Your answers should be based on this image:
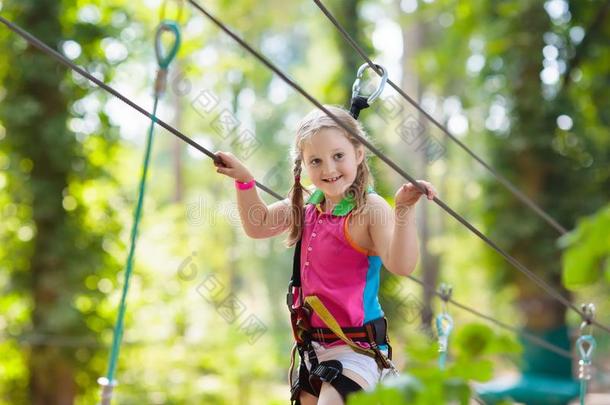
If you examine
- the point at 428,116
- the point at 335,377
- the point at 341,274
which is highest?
the point at 428,116

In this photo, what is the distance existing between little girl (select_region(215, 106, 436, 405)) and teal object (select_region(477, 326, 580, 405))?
3686 mm

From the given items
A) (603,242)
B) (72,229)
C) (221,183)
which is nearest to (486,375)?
(603,242)

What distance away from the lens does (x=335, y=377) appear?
156cm

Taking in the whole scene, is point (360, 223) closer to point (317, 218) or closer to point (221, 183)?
point (317, 218)

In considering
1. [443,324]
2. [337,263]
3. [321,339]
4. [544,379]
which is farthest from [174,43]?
[544,379]

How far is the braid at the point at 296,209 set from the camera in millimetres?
1759

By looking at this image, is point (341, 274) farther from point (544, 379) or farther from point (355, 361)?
point (544, 379)

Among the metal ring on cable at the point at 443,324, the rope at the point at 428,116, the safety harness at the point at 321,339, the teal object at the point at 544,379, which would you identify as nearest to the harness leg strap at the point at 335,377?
the safety harness at the point at 321,339

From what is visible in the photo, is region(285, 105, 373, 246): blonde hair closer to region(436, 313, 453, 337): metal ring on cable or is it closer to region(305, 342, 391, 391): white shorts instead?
region(305, 342, 391, 391): white shorts

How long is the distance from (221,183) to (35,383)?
36.3ft

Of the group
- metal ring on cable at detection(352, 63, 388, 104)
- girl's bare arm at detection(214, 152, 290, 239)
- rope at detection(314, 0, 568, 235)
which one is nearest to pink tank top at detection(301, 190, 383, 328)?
girl's bare arm at detection(214, 152, 290, 239)

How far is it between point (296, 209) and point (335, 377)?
398mm

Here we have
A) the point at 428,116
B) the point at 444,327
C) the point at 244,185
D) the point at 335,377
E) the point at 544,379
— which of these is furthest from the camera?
the point at 544,379

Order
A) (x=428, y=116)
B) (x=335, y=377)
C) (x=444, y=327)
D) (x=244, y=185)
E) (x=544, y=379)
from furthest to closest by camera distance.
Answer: (x=544, y=379) < (x=444, y=327) < (x=428, y=116) < (x=244, y=185) < (x=335, y=377)
